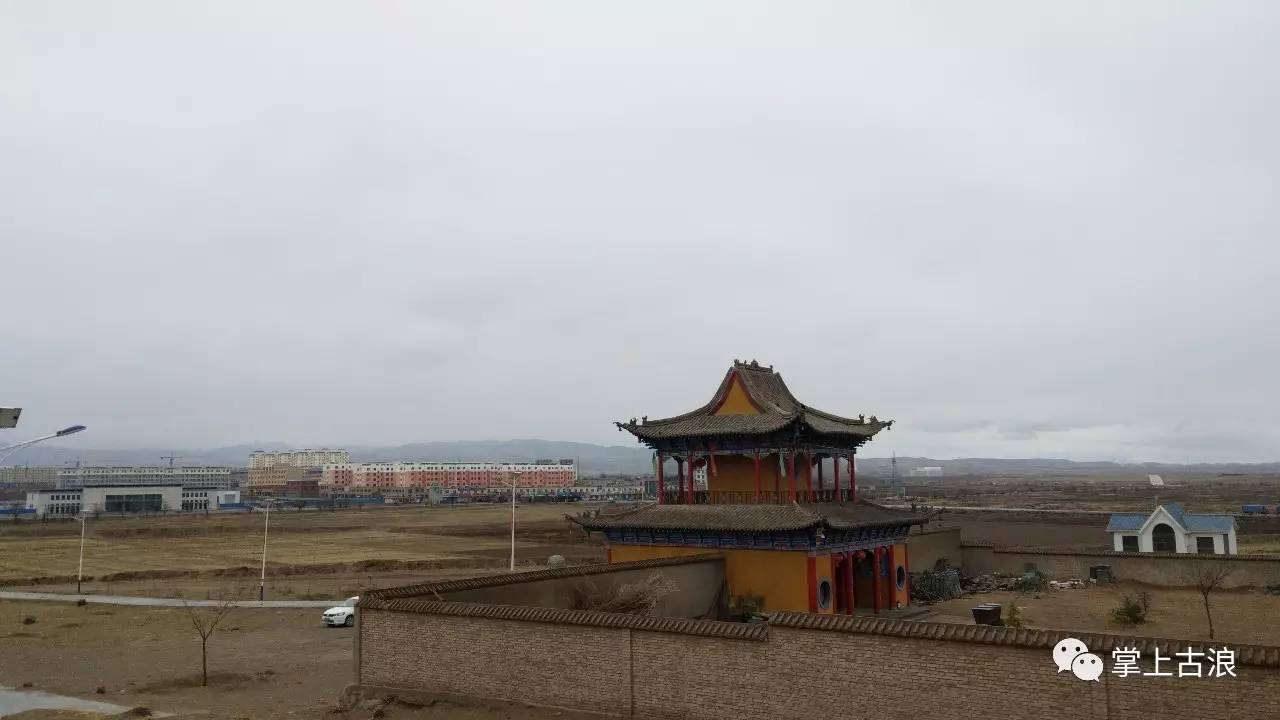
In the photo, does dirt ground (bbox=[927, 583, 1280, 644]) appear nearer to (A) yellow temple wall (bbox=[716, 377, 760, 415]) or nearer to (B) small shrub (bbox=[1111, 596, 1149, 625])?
(B) small shrub (bbox=[1111, 596, 1149, 625])

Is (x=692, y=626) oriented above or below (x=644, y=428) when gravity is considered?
below

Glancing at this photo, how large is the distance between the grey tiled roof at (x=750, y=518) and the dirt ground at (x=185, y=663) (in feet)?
39.4

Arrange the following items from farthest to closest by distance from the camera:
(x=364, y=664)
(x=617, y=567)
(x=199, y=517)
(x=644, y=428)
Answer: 1. (x=199, y=517)
2. (x=644, y=428)
3. (x=617, y=567)
4. (x=364, y=664)

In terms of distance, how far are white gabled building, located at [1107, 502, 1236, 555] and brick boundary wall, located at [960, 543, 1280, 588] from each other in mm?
4195

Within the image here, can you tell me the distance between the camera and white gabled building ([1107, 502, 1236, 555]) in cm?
4978

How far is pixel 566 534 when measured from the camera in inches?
4245

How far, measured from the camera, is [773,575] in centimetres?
3269

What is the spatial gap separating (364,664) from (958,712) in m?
15.4

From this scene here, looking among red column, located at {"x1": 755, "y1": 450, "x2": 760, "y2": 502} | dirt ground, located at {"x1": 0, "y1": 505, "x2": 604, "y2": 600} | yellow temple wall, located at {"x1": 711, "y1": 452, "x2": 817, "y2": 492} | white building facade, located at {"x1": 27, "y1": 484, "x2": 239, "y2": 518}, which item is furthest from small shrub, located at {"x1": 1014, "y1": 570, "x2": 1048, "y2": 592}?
white building facade, located at {"x1": 27, "y1": 484, "x2": 239, "y2": 518}

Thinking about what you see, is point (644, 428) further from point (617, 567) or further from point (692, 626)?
point (692, 626)

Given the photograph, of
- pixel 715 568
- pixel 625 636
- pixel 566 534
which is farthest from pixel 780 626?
pixel 566 534

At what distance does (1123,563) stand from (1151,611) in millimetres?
9315

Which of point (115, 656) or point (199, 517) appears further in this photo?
point (199, 517)

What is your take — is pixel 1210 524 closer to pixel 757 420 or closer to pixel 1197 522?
pixel 1197 522
